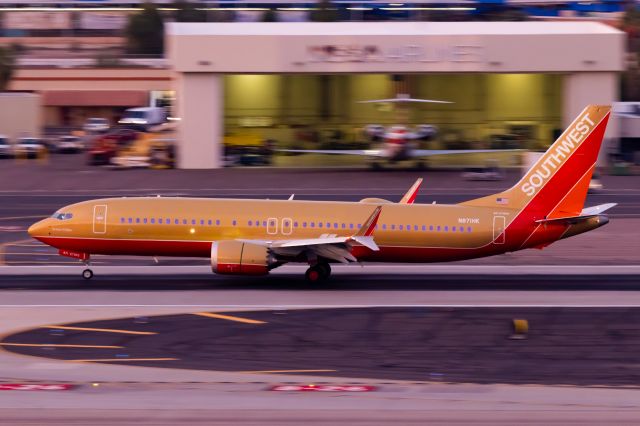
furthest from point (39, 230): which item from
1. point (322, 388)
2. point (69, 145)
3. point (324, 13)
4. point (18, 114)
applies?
point (324, 13)

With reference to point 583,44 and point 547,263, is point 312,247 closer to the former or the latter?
point 547,263

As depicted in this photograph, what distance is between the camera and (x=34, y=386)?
26.3 metres

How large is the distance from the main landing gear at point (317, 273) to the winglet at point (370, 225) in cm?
205

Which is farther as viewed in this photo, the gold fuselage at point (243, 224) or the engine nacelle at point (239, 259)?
the gold fuselage at point (243, 224)

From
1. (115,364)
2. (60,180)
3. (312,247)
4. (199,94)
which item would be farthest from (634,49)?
(115,364)

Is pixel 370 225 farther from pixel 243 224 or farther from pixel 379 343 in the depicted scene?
pixel 379 343

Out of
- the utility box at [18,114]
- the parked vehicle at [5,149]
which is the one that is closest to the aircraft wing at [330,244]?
the parked vehicle at [5,149]

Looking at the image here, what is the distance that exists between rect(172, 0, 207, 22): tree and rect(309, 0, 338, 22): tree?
59.1 feet

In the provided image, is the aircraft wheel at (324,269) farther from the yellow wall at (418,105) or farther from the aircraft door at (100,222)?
the yellow wall at (418,105)

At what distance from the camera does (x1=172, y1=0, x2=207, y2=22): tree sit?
167775 mm

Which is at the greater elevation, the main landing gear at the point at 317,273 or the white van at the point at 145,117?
the white van at the point at 145,117

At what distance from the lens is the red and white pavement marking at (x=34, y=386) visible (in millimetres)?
26016

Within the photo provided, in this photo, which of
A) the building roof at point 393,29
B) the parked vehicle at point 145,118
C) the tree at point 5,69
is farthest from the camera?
the tree at point 5,69

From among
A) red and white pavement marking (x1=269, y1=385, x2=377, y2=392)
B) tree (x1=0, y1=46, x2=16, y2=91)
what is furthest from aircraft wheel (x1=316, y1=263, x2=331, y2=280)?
tree (x1=0, y1=46, x2=16, y2=91)
